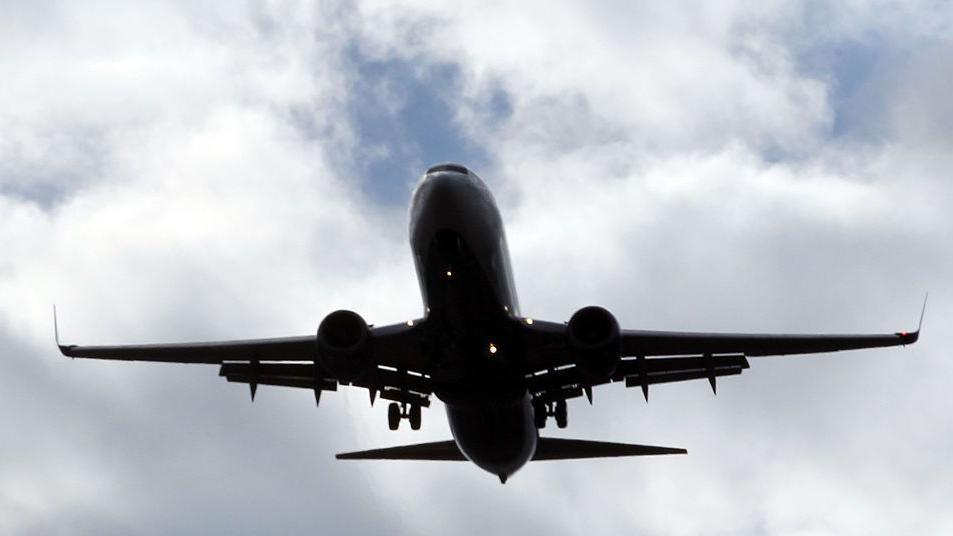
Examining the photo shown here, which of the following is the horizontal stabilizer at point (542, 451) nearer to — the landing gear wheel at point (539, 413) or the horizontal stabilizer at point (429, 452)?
the horizontal stabilizer at point (429, 452)

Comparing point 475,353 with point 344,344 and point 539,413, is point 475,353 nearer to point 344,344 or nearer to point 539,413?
point 344,344

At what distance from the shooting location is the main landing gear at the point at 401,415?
29.2m

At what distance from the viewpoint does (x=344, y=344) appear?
80.0 feet

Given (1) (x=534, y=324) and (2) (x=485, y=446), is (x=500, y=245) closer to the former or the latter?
(1) (x=534, y=324)

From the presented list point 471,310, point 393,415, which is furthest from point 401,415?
point 471,310

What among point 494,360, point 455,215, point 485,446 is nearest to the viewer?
point 455,215

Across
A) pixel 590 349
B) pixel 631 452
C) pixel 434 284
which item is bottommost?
pixel 631 452

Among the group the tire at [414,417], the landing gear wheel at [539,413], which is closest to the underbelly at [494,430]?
the landing gear wheel at [539,413]

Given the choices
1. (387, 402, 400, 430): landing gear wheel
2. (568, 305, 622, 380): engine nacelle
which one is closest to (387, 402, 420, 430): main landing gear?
(387, 402, 400, 430): landing gear wheel

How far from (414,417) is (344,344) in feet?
17.9

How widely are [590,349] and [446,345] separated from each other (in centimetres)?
307

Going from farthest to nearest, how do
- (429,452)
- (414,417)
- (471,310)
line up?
(429,452), (414,417), (471,310)

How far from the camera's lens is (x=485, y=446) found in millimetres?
27297

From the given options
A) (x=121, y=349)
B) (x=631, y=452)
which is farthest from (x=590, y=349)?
(x=121, y=349)
